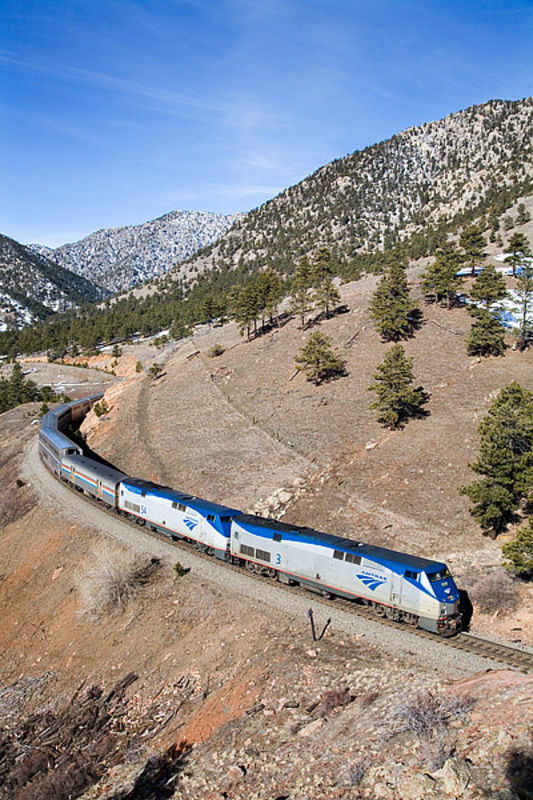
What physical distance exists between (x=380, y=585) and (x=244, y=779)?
419 inches

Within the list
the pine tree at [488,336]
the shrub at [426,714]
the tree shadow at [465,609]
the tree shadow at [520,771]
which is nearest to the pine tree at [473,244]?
the pine tree at [488,336]

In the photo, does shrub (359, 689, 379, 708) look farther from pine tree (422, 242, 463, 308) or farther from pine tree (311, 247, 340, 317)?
pine tree (311, 247, 340, 317)

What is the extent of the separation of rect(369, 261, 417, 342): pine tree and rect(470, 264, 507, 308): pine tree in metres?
7.86

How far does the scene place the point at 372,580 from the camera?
78.6 feet

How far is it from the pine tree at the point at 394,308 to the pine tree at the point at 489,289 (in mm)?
7860

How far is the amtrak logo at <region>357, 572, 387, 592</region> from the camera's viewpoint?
933 inches

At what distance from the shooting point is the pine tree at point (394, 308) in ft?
204

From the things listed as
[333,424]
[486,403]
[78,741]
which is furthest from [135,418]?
[78,741]

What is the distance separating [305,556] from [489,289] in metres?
45.1

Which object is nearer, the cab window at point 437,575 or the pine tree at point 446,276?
the cab window at point 437,575

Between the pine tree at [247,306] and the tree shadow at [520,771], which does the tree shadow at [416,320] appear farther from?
the tree shadow at [520,771]

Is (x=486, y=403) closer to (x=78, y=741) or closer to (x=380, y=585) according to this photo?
(x=380, y=585)

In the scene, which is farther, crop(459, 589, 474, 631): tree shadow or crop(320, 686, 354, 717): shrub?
crop(459, 589, 474, 631): tree shadow

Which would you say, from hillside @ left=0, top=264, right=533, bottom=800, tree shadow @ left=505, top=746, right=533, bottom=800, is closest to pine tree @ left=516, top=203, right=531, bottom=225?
hillside @ left=0, top=264, right=533, bottom=800
